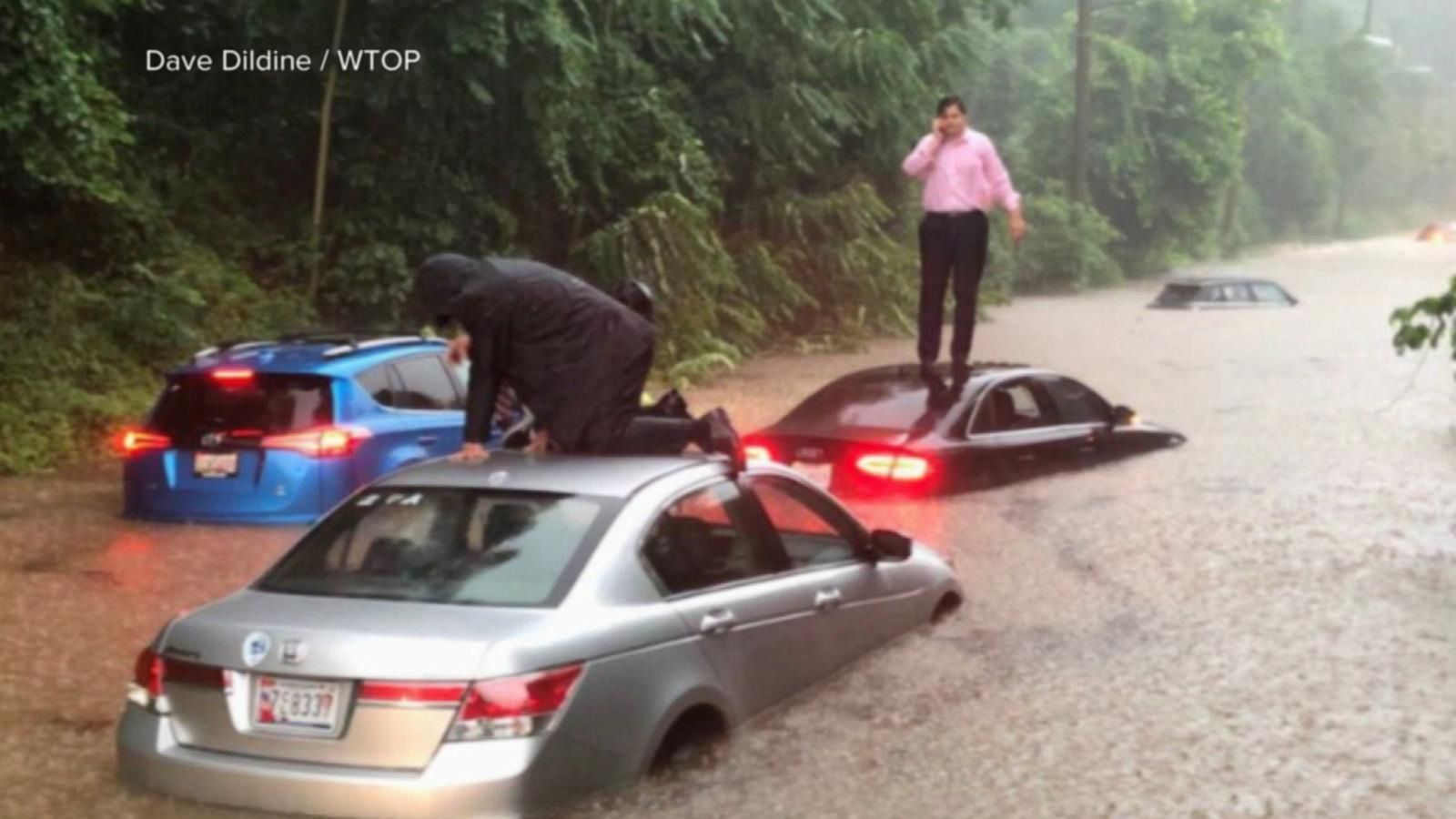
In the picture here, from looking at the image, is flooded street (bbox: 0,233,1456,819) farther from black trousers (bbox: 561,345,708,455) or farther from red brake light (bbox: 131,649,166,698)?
black trousers (bbox: 561,345,708,455)

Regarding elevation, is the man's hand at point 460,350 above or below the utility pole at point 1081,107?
below

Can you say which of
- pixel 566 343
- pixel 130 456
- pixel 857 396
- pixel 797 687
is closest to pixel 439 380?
pixel 130 456

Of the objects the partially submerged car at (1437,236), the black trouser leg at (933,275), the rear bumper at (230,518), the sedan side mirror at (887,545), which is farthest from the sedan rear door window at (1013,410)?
the partially submerged car at (1437,236)

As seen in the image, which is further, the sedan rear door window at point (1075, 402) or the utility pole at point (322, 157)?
the utility pole at point (322, 157)

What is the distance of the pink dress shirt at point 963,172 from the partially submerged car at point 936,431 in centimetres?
131

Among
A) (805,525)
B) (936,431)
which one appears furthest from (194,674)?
(936,431)

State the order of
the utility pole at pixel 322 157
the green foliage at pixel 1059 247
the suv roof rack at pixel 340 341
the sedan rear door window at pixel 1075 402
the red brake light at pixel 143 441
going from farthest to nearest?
the green foliage at pixel 1059 247 < the utility pole at pixel 322 157 < the sedan rear door window at pixel 1075 402 < the suv roof rack at pixel 340 341 < the red brake light at pixel 143 441

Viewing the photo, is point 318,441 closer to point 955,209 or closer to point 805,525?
point 805,525

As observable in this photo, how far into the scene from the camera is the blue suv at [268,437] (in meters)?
11.2

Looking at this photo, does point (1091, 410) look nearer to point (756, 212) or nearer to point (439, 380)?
point (439, 380)

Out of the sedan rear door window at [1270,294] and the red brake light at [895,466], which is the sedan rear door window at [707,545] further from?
the sedan rear door window at [1270,294]

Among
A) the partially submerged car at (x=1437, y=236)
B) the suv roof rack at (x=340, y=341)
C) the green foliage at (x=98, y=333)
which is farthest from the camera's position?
the partially submerged car at (x=1437, y=236)

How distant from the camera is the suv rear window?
11.2 meters

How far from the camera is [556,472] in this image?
6.81 metres
